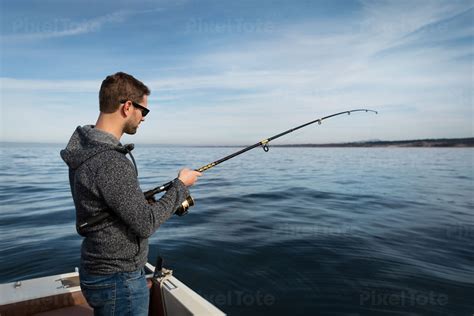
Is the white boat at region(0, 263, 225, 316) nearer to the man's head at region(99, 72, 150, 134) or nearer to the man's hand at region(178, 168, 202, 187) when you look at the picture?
the man's hand at region(178, 168, 202, 187)

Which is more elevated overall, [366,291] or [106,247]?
[106,247]

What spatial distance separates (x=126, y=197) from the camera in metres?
1.95

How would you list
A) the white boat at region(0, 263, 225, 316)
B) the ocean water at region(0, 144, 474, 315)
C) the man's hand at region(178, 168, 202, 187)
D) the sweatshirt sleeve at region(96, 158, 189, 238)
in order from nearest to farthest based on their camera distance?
1. the sweatshirt sleeve at region(96, 158, 189, 238)
2. the man's hand at region(178, 168, 202, 187)
3. the white boat at region(0, 263, 225, 316)
4. the ocean water at region(0, 144, 474, 315)

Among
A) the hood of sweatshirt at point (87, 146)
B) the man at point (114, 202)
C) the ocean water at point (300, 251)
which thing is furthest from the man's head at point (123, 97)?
the ocean water at point (300, 251)

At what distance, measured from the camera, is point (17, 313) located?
3.58 meters

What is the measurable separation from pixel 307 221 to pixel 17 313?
25.0 ft

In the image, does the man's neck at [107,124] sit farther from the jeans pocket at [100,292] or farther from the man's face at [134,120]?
the jeans pocket at [100,292]

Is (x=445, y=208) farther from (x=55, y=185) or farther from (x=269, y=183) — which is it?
(x=55, y=185)

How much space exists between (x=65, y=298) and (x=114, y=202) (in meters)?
2.68

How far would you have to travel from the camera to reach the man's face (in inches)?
90.1

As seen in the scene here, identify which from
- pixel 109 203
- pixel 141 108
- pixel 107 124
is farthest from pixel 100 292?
pixel 141 108

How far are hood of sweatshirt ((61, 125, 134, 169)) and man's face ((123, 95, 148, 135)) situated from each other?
17 cm

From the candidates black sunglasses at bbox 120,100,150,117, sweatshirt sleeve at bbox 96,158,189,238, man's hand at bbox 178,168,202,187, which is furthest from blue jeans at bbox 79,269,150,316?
black sunglasses at bbox 120,100,150,117

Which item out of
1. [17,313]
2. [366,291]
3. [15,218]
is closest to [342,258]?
[366,291]
